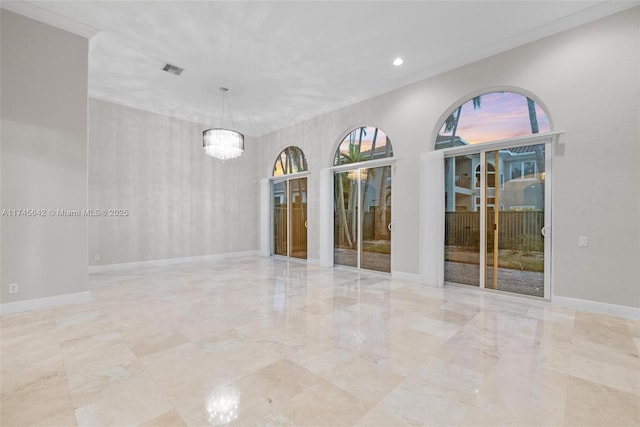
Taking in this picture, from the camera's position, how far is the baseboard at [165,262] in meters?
6.52

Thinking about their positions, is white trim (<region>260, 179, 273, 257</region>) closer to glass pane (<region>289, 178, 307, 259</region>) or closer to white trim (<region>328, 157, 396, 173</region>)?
glass pane (<region>289, 178, 307, 259</region>)

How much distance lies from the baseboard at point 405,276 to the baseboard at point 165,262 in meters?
5.04

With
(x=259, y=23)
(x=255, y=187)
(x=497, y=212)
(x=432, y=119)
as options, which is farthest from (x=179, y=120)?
(x=497, y=212)

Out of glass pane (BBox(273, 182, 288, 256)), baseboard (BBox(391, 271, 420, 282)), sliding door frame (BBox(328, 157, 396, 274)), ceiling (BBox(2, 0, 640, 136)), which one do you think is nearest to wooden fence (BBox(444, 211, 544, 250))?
baseboard (BBox(391, 271, 420, 282))

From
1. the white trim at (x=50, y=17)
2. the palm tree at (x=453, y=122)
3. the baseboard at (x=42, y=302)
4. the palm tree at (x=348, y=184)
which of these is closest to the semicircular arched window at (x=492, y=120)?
the palm tree at (x=453, y=122)

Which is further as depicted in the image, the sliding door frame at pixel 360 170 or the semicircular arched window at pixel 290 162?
the semicircular arched window at pixel 290 162

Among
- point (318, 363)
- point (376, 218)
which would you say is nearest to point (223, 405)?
point (318, 363)

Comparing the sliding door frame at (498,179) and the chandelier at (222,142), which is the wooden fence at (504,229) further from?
the chandelier at (222,142)

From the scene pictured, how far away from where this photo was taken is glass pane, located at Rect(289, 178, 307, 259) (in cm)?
806

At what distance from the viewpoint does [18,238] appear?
3836mm

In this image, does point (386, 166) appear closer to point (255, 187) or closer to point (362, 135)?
point (362, 135)

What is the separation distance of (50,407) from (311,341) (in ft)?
6.71

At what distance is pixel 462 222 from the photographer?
202 inches

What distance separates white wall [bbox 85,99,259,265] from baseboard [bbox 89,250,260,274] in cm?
9
